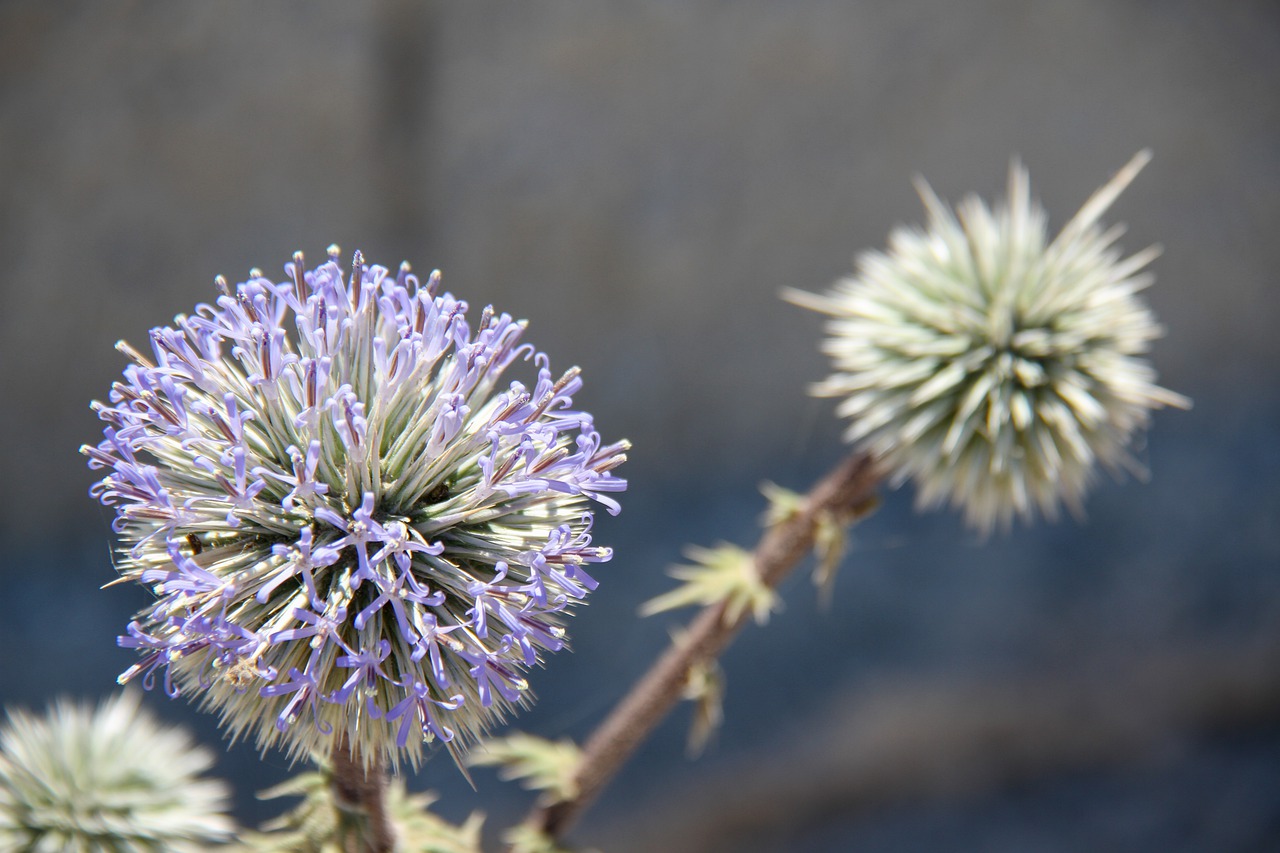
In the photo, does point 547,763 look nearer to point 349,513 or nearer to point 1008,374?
point 349,513

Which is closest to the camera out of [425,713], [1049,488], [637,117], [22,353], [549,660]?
[425,713]

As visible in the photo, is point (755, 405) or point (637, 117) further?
point (755, 405)

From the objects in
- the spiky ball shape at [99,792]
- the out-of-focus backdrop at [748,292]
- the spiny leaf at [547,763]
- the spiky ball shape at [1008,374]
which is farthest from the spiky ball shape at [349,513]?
the out-of-focus backdrop at [748,292]

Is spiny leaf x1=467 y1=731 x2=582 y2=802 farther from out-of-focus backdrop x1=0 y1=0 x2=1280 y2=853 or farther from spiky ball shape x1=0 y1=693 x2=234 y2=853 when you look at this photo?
out-of-focus backdrop x1=0 y1=0 x2=1280 y2=853

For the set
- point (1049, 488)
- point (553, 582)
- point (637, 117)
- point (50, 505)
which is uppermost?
point (637, 117)

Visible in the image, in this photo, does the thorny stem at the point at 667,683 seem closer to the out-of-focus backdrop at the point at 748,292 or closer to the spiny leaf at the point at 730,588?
the spiny leaf at the point at 730,588

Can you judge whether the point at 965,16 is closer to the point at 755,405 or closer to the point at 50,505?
the point at 755,405

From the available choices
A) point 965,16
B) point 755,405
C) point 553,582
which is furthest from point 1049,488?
point 965,16

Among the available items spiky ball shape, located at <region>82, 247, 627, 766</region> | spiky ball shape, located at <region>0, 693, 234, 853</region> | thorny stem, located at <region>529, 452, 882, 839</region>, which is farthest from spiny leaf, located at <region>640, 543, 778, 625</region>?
spiky ball shape, located at <region>0, 693, 234, 853</region>

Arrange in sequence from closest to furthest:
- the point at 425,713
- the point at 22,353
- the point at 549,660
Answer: the point at 425,713, the point at 22,353, the point at 549,660
